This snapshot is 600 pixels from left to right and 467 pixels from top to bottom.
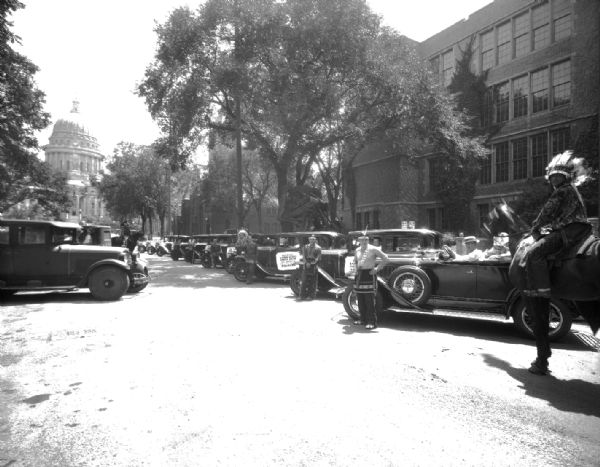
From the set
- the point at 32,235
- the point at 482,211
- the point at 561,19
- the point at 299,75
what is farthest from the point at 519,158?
the point at 32,235

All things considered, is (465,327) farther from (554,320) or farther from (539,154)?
(539,154)

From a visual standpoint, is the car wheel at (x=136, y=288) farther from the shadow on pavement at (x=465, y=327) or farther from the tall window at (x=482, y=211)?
the tall window at (x=482, y=211)

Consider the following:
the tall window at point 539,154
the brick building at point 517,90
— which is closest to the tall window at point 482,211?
the brick building at point 517,90

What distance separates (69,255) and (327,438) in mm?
9486

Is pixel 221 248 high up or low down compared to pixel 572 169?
down

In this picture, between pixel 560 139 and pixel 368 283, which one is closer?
pixel 368 283

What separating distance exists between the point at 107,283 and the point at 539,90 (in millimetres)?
26714

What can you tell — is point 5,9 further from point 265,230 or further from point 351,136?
point 265,230

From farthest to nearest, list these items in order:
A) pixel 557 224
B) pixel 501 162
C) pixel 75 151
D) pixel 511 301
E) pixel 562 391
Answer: pixel 75 151 → pixel 501 162 → pixel 511 301 → pixel 557 224 → pixel 562 391

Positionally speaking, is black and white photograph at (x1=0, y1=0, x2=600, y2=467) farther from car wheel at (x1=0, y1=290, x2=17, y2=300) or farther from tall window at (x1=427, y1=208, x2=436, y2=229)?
tall window at (x1=427, y1=208, x2=436, y2=229)

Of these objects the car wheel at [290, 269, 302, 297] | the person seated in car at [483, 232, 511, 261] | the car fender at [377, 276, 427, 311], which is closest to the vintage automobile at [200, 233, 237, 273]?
the car wheel at [290, 269, 302, 297]

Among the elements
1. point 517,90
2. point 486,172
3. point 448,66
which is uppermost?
point 448,66

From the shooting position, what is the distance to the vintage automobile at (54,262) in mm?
10195

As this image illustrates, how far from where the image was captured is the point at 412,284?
303 inches
